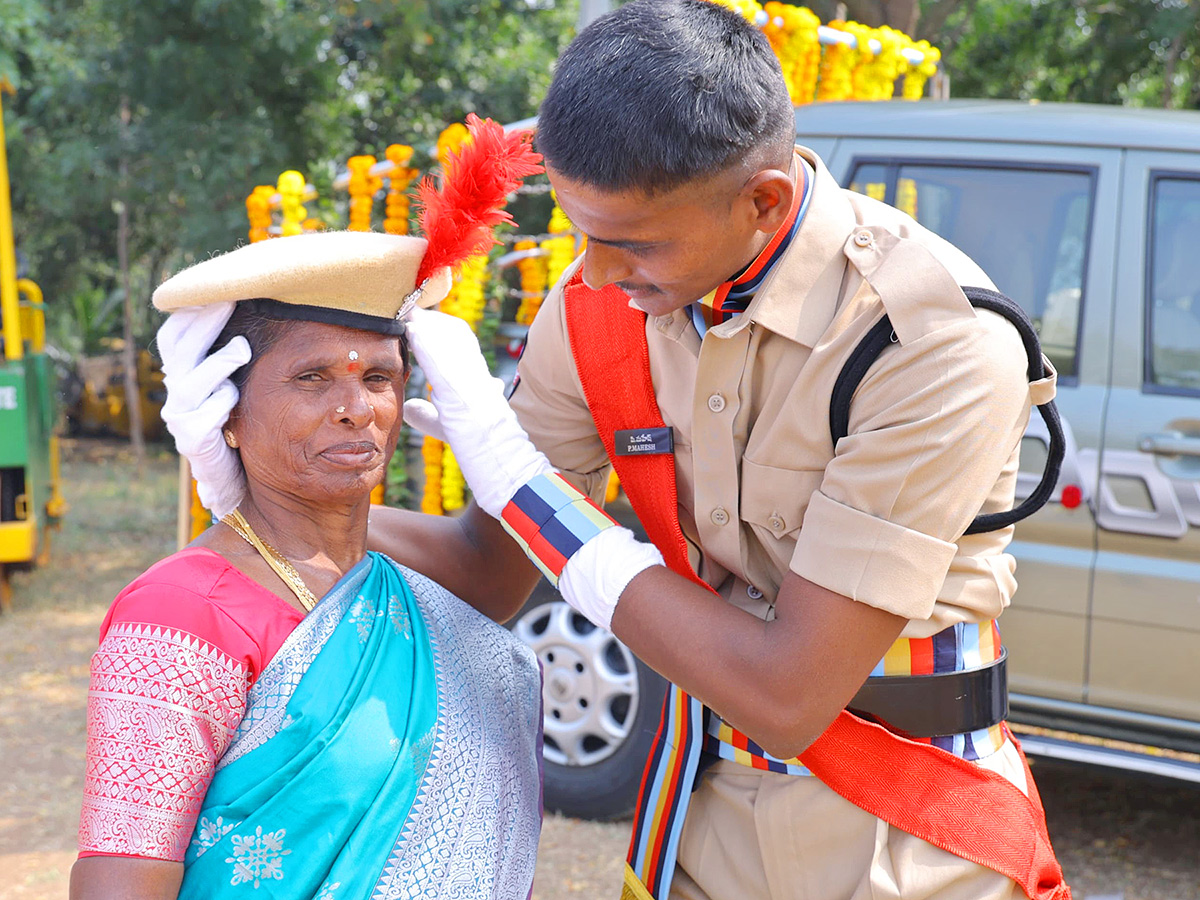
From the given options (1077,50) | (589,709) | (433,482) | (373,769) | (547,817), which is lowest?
(547,817)

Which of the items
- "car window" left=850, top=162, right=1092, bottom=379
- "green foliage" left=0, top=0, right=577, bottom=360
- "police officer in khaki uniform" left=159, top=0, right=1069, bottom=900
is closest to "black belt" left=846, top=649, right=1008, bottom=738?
"police officer in khaki uniform" left=159, top=0, right=1069, bottom=900

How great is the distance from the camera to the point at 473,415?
66.8 inches

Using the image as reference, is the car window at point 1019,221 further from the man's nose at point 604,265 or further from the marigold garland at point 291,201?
the marigold garland at point 291,201

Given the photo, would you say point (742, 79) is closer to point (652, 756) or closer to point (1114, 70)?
point (652, 756)

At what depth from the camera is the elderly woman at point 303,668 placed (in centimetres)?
141

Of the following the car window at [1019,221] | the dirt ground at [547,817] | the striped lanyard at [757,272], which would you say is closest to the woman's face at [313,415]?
the striped lanyard at [757,272]

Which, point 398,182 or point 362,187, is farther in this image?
point 362,187

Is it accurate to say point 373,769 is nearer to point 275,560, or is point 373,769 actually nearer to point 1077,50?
point 275,560

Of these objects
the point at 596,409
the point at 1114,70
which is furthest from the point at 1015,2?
the point at 596,409

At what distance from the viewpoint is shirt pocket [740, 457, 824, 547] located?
1492 mm

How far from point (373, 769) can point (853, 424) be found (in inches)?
28.7

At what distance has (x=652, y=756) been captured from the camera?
5.79 ft

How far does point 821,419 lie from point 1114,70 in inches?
367

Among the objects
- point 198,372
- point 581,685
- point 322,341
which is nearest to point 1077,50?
point 581,685
